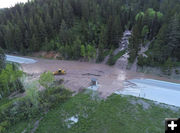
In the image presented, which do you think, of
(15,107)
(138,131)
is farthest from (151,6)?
(15,107)

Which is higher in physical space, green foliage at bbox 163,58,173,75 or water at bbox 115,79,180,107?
green foliage at bbox 163,58,173,75

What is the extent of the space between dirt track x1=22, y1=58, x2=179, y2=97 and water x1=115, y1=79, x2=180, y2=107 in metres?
1.55

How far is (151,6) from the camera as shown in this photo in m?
44.4

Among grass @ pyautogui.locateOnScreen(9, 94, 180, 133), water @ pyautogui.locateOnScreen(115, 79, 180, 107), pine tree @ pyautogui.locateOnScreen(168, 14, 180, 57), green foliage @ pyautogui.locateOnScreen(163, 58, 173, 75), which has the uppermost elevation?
pine tree @ pyautogui.locateOnScreen(168, 14, 180, 57)

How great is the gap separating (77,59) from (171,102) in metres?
22.2

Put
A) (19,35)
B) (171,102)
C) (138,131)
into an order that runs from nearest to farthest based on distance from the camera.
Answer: (138,131) → (171,102) → (19,35)

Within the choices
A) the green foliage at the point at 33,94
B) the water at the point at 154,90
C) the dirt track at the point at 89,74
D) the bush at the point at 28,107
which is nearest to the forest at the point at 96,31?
the dirt track at the point at 89,74

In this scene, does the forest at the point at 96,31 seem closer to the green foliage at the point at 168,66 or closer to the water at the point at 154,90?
the green foliage at the point at 168,66

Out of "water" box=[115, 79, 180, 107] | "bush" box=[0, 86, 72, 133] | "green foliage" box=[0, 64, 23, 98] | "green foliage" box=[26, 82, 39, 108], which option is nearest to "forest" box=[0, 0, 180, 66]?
"water" box=[115, 79, 180, 107]

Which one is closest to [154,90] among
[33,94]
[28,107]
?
[33,94]

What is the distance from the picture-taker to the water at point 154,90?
13589mm

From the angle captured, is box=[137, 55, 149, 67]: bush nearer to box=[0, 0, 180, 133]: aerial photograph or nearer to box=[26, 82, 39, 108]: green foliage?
box=[0, 0, 180, 133]: aerial photograph

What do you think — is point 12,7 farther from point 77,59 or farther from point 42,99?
point 42,99

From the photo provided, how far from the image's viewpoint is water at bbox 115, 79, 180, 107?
1359cm
